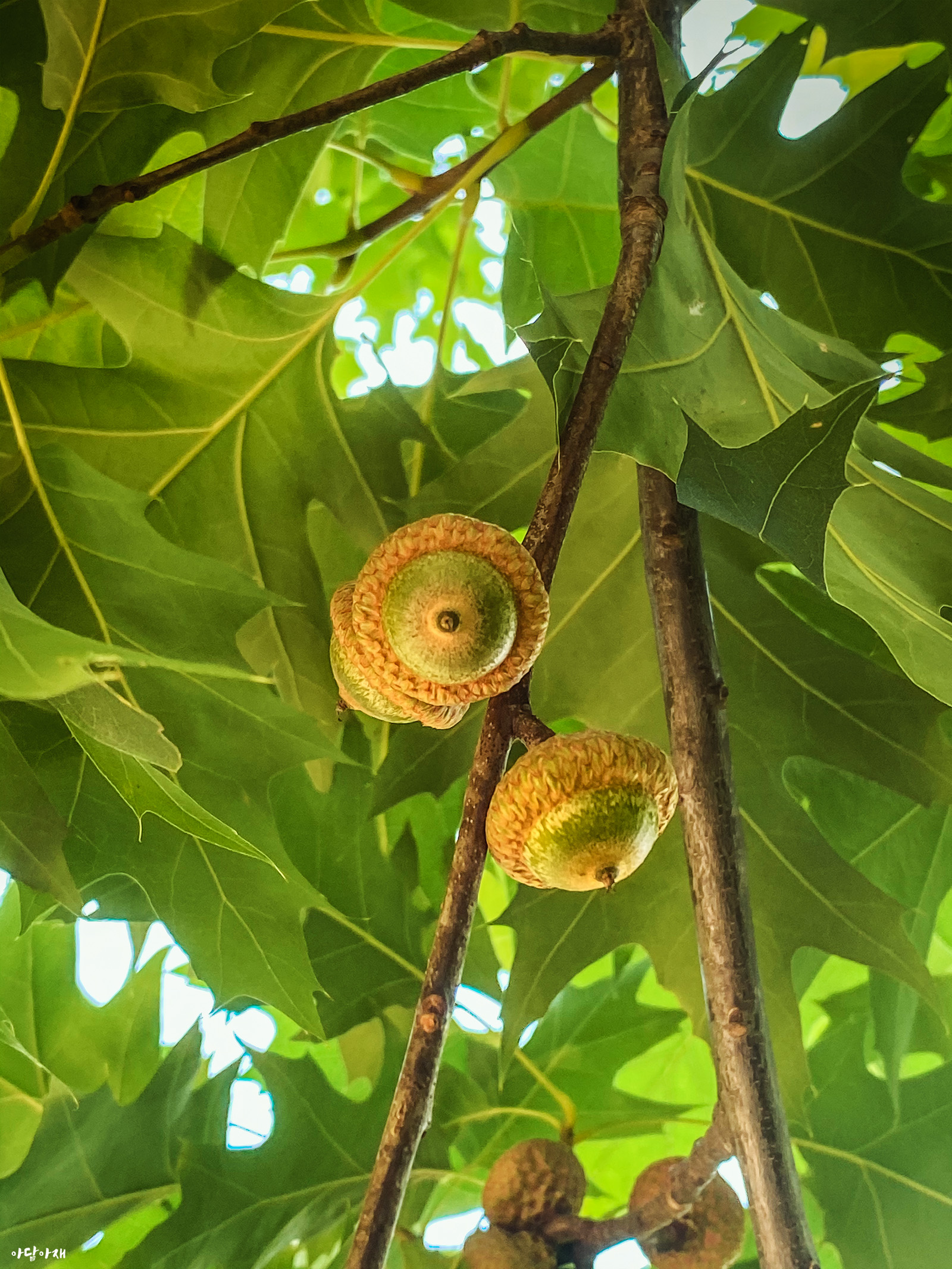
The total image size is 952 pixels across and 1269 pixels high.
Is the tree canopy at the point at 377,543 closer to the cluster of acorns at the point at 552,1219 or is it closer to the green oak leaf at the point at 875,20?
the green oak leaf at the point at 875,20

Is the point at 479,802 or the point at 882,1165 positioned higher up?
the point at 479,802

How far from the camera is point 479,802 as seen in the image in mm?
709

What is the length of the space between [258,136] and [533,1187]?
966mm

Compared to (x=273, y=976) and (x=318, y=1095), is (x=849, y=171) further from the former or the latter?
(x=318, y=1095)

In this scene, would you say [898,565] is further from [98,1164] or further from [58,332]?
[98,1164]

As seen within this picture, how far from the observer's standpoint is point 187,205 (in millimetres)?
1150

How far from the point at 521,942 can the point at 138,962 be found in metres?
0.55

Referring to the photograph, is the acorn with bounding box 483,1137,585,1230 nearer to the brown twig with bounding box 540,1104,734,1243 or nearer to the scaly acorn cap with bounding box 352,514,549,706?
the brown twig with bounding box 540,1104,734,1243

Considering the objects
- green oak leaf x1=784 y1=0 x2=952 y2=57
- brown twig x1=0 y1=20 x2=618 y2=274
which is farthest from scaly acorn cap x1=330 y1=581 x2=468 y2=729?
green oak leaf x1=784 y1=0 x2=952 y2=57

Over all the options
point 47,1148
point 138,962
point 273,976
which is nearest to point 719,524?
point 273,976

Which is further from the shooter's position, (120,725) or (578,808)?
(578,808)

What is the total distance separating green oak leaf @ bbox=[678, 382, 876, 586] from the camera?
666 mm

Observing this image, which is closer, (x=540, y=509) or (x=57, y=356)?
(x=540, y=509)

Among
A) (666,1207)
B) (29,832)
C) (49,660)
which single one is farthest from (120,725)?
(666,1207)
